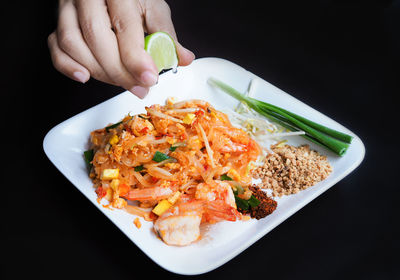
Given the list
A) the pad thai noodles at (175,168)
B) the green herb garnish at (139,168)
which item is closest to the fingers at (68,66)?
the pad thai noodles at (175,168)

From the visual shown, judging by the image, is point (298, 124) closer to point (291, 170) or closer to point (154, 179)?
point (291, 170)

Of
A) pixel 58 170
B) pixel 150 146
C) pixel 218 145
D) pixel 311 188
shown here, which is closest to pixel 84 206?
pixel 58 170

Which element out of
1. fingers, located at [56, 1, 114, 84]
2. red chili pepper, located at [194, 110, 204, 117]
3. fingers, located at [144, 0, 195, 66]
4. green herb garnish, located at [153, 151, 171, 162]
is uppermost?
fingers, located at [144, 0, 195, 66]

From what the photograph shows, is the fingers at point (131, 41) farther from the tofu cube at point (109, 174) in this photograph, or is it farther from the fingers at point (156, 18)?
the tofu cube at point (109, 174)

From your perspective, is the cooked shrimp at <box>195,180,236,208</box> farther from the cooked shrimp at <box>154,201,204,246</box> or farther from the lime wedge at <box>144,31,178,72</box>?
the lime wedge at <box>144,31,178,72</box>

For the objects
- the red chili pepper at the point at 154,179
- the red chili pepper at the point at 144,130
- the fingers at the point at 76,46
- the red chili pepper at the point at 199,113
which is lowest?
the red chili pepper at the point at 154,179

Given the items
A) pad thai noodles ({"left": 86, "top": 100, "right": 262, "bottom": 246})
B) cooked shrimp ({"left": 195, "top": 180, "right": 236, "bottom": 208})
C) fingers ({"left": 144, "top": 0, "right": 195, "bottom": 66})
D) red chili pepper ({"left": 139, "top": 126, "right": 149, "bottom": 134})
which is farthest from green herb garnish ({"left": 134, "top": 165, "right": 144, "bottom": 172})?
fingers ({"left": 144, "top": 0, "right": 195, "bottom": 66})

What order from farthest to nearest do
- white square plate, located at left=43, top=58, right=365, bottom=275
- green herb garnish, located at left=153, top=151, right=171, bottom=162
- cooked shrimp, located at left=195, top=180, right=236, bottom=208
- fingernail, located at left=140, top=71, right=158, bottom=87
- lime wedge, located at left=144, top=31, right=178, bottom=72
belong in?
green herb garnish, located at left=153, top=151, right=171, bottom=162, cooked shrimp, located at left=195, top=180, right=236, bottom=208, lime wedge, located at left=144, top=31, right=178, bottom=72, white square plate, located at left=43, top=58, right=365, bottom=275, fingernail, located at left=140, top=71, right=158, bottom=87
